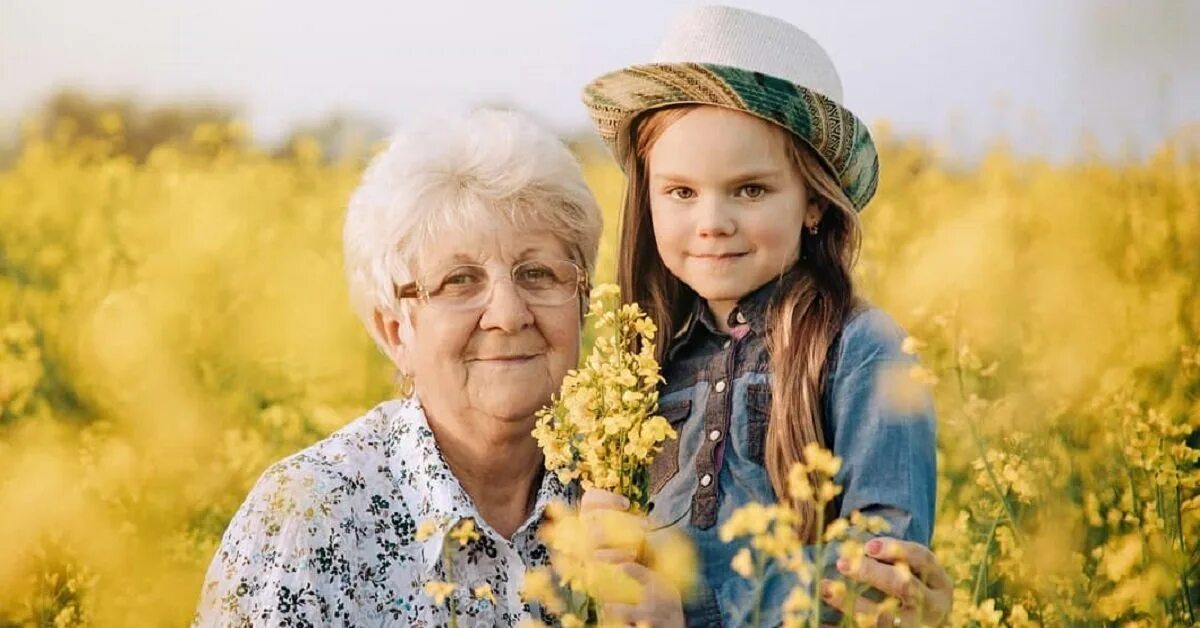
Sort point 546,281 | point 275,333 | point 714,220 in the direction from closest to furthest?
1. point 714,220
2. point 546,281
3. point 275,333

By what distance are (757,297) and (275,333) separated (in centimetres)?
253

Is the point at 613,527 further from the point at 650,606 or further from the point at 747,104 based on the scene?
the point at 747,104

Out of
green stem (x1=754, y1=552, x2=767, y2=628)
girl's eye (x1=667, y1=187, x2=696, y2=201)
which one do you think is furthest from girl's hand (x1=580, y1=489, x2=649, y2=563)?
girl's eye (x1=667, y1=187, x2=696, y2=201)

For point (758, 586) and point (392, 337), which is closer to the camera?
point (758, 586)

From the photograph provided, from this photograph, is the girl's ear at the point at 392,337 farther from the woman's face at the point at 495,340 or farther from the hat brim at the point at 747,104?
the hat brim at the point at 747,104

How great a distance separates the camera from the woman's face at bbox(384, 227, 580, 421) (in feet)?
8.70

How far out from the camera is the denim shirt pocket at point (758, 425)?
263 cm

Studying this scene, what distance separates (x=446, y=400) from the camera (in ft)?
8.86

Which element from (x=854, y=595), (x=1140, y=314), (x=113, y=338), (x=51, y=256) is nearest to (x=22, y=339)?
(x=113, y=338)

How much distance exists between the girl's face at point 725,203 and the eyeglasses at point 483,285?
160 mm

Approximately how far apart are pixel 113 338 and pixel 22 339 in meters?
0.23

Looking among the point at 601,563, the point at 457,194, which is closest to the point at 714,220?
the point at 457,194

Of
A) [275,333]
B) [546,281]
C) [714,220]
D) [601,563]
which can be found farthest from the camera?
[275,333]

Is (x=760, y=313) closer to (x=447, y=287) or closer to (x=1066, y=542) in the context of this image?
(x=447, y=287)
